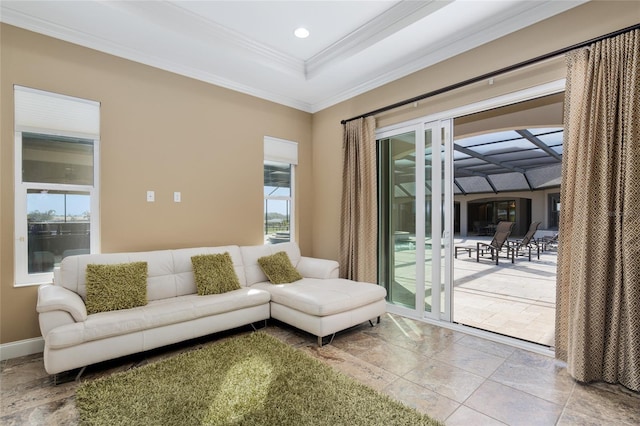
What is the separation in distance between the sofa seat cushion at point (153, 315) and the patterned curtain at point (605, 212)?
279 centimetres

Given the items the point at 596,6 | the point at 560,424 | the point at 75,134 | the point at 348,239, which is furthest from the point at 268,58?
the point at 560,424

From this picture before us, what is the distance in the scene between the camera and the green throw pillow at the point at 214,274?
326cm

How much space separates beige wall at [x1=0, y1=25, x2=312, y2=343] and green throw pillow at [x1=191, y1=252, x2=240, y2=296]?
55cm

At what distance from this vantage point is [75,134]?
121 inches

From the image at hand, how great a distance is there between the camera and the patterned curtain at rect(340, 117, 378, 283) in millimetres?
4066

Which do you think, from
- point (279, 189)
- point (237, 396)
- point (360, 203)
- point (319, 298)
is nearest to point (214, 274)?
point (319, 298)

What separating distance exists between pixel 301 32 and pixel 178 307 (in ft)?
9.78

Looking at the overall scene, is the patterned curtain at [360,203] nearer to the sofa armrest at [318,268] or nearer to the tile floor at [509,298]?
the sofa armrest at [318,268]

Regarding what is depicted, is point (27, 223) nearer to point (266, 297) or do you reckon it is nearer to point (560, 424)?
point (266, 297)

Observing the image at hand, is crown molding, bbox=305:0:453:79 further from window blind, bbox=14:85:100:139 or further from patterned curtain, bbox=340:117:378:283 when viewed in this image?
window blind, bbox=14:85:100:139

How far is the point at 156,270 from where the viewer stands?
3.22 metres

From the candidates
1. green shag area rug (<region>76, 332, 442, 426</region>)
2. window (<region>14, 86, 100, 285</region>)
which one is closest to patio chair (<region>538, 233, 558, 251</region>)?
green shag area rug (<region>76, 332, 442, 426</region>)

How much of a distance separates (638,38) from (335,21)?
2361 mm

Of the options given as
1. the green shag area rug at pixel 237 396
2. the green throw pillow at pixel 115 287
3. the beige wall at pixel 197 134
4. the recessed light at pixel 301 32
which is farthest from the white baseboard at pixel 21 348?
the recessed light at pixel 301 32
